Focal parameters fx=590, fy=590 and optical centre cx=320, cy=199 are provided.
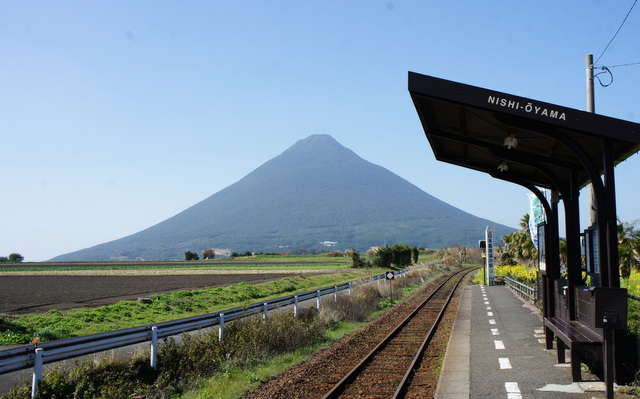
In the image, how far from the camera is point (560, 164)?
33.3ft

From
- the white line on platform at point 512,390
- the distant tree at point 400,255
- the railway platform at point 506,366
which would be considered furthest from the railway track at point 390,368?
the distant tree at point 400,255

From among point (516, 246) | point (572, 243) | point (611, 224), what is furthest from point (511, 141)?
point (516, 246)

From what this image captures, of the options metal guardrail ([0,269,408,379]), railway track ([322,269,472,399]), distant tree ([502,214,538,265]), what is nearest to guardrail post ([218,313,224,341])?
metal guardrail ([0,269,408,379])

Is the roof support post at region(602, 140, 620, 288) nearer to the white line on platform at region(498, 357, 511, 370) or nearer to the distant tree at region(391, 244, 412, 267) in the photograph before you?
the white line on platform at region(498, 357, 511, 370)

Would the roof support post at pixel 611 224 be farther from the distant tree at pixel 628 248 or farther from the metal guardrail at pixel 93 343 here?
the distant tree at pixel 628 248

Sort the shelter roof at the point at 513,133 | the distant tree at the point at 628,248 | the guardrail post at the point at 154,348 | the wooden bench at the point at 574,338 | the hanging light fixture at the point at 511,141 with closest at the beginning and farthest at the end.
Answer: the shelter roof at the point at 513,133, the wooden bench at the point at 574,338, the hanging light fixture at the point at 511,141, the guardrail post at the point at 154,348, the distant tree at the point at 628,248

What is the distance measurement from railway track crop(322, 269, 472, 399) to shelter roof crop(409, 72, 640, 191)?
14.6ft

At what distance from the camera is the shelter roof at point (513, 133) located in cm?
750

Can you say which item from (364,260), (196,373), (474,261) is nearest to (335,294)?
(196,373)

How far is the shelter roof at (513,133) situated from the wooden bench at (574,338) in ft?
7.88

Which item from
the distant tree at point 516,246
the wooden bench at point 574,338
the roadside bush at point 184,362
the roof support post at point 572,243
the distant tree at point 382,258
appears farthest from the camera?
the distant tree at point 382,258

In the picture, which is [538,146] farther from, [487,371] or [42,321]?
[42,321]

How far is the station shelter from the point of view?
738 centimetres

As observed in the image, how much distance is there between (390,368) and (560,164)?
5425 millimetres
